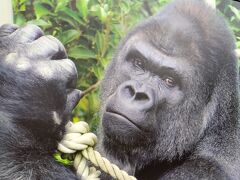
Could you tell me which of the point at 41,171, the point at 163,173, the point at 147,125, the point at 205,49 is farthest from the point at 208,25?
the point at 41,171

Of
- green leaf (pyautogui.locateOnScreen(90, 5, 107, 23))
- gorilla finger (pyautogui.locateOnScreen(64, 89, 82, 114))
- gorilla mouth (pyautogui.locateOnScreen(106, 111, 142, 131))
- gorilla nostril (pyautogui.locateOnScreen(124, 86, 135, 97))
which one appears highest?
green leaf (pyautogui.locateOnScreen(90, 5, 107, 23))

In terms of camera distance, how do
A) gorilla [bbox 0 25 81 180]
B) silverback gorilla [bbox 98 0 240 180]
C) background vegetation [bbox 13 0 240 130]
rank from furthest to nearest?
1. background vegetation [bbox 13 0 240 130]
2. silverback gorilla [bbox 98 0 240 180]
3. gorilla [bbox 0 25 81 180]

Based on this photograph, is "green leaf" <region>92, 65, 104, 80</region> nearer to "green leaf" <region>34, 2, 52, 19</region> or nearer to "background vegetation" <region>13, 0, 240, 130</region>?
"background vegetation" <region>13, 0, 240, 130</region>

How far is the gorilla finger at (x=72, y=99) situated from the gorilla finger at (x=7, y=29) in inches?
10.9

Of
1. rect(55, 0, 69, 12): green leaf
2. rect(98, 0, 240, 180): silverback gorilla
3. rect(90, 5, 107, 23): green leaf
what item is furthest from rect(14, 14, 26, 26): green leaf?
rect(98, 0, 240, 180): silverback gorilla

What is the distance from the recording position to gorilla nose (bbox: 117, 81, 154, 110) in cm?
135

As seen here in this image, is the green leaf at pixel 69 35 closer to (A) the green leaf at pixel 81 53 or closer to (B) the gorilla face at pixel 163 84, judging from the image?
(A) the green leaf at pixel 81 53

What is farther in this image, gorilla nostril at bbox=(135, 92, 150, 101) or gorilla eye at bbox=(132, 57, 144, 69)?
gorilla eye at bbox=(132, 57, 144, 69)

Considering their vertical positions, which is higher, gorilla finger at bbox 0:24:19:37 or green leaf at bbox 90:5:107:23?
green leaf at bbox 90:5:107:23

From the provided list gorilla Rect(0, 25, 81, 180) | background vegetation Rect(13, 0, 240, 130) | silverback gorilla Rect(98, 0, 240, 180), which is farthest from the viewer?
background vegetation Rect(13, 0, 240, 130)

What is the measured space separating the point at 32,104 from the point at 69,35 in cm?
32

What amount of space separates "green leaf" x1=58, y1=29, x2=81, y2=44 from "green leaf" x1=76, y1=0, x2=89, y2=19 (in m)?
0.06

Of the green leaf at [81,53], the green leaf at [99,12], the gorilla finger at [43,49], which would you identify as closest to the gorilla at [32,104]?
the gorilla finger at [43,49]

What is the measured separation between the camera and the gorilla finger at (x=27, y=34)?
1.41 meters
